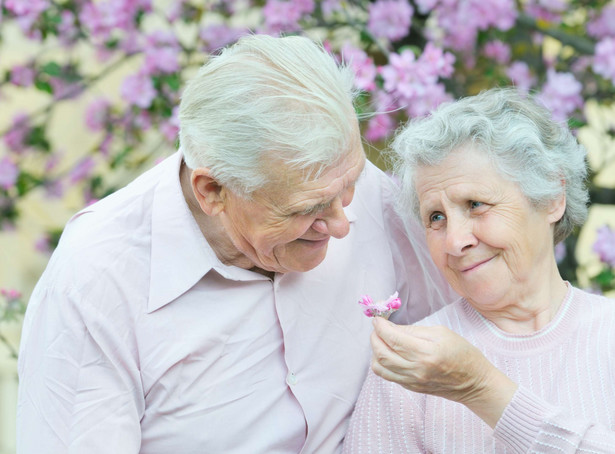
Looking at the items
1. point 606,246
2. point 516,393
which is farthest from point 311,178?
point 606,246

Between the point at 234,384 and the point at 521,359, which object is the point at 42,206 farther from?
the point at 521,359

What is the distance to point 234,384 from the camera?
2.51 m

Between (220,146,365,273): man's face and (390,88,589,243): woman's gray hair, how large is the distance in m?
0.27

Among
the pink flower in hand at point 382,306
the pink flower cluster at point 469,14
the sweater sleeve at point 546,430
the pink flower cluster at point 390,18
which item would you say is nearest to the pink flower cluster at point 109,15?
the pink flower cluster at point 390,18

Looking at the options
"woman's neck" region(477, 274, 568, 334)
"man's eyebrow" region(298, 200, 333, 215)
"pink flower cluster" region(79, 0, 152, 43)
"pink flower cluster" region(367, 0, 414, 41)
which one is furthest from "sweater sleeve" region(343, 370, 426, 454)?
"pink flower cluster" region(79, 0, 152, 43)

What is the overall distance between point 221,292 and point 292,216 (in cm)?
36

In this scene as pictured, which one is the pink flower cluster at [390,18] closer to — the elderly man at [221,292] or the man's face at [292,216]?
the elderly man at [221,292]

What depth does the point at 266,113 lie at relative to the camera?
2.21 m

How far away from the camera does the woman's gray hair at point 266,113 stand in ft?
7.25

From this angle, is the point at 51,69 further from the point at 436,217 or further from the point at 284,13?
the point at 436,217

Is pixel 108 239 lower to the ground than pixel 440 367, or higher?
higher

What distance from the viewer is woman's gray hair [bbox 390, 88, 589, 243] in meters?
2.45

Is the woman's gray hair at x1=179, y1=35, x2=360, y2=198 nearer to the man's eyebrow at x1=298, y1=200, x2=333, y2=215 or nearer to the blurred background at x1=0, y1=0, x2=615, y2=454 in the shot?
the man's eyebrow at x1=298, y1=200, x2=333, y2=215

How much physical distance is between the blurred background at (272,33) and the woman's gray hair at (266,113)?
1.30 meters
